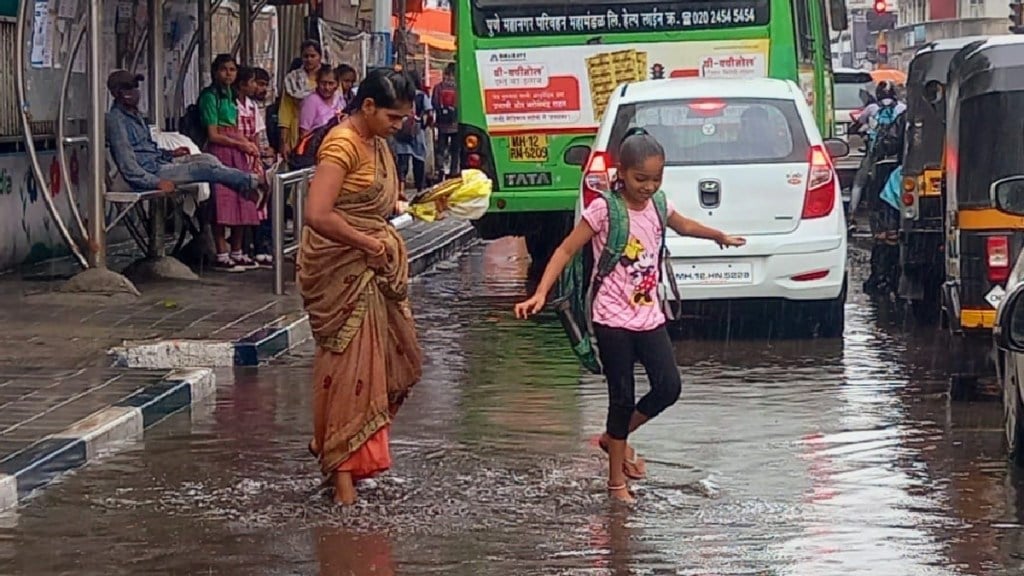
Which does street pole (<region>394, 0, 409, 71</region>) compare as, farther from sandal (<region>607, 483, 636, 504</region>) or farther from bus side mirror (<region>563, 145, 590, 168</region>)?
sandal (<region>607, 483, 636, 504</region>)

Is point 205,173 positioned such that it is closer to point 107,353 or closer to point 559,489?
point 107,353

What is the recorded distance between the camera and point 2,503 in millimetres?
7727

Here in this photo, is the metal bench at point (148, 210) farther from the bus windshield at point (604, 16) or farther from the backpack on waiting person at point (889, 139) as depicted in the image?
the backpack on waiting person at point (889, 139)

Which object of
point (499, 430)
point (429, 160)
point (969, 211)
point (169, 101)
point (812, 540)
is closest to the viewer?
point (812, 540)

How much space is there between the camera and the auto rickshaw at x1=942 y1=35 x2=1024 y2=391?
10.3m

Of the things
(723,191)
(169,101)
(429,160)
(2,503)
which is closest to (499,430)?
(2,503)

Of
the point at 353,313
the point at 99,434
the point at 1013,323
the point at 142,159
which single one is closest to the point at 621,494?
the point at 353,313

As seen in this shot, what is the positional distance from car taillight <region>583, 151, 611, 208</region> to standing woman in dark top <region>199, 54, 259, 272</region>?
4072 mm

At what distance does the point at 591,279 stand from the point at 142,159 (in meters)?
7.47

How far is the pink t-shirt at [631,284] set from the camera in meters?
7.98

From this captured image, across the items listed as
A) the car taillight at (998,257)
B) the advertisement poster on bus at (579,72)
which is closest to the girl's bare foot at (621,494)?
the car taillight at (998,257)

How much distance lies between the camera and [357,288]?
7820mm

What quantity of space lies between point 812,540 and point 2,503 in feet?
10.2

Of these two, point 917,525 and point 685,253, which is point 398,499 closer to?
point 917,525
